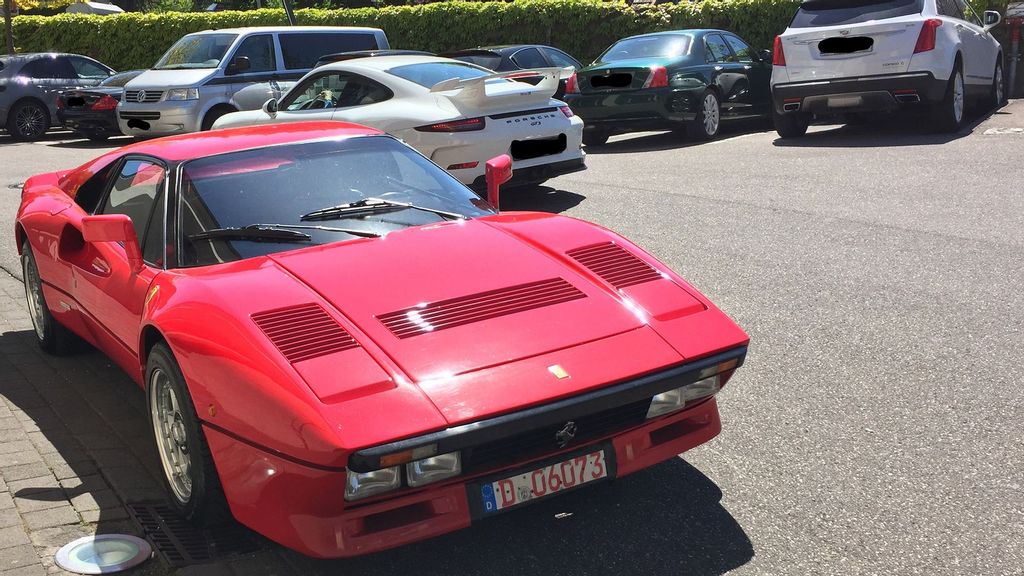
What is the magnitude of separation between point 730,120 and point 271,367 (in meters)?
15.0

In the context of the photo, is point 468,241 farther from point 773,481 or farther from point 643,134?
point 643,134

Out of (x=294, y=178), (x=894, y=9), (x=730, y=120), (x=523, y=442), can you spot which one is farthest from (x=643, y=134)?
(x=523, y=442)

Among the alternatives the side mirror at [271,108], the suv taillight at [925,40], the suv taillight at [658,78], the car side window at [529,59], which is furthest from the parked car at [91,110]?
the suv taillight at [925,40]

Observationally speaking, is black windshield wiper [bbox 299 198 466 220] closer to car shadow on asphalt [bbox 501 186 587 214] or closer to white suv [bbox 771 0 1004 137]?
car shadow on asphalt [bbox 501 186 587 214]

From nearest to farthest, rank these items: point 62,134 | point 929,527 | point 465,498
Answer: point 465,498
point 929,527
point 62,134

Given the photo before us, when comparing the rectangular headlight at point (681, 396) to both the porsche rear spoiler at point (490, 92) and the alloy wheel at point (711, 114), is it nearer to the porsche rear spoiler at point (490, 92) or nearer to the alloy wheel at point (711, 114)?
the porsche rear spoiler at point (490, 92)

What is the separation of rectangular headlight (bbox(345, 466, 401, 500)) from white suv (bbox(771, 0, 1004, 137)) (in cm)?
1099

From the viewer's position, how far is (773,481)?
13.6 ft

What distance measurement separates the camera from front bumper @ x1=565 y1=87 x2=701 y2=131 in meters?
14.5

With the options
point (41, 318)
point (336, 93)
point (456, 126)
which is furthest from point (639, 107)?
point (41, 318)

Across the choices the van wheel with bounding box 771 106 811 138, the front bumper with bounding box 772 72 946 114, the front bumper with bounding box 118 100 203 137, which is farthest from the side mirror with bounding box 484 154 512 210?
the front bumper with bounding box 118 100 203 137

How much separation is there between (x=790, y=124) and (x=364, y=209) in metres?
10.7

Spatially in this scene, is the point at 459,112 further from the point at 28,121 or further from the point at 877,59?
the point at 28,121

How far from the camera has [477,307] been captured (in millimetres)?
3799
